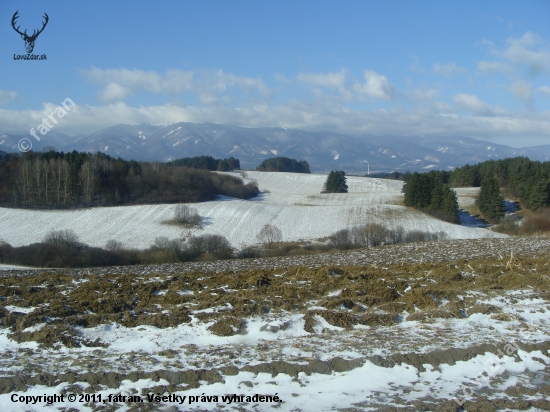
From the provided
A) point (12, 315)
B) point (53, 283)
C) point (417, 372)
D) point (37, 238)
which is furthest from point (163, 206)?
point (417, 372)

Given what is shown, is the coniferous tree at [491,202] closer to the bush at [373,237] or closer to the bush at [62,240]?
the bush at [373,237]

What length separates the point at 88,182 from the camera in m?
65.4

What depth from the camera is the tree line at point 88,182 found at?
207 ft

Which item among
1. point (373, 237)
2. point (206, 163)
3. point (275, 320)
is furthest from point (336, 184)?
point (275, 320)

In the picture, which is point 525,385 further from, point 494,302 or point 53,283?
point 53,283

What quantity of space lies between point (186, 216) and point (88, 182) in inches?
695

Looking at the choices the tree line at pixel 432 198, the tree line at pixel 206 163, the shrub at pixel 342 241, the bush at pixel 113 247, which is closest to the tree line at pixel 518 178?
the tree line at pixel 432 198

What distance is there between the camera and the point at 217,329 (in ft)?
28.8

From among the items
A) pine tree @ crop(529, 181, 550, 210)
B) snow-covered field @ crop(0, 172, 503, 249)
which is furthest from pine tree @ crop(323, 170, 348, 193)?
pine tree @ crop(529, 181, 550, 210)

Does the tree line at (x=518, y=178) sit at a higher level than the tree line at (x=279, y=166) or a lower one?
lower

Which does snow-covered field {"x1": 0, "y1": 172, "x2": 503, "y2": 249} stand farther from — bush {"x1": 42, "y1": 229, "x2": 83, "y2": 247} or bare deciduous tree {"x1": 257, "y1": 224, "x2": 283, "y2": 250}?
bush {"x1": 42, "y1": 229, "x2": 83, "y2": 247}

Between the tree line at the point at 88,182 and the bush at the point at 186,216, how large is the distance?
9913 mm

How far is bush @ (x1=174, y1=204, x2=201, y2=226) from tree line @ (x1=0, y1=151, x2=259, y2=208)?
9913 millimetres

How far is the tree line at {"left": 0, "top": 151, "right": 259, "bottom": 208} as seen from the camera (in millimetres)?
63156
